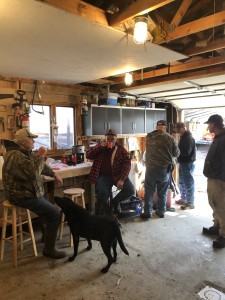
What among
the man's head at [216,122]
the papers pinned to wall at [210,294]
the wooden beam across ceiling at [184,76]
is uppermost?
the wooden beam across ceiling at [184,76]

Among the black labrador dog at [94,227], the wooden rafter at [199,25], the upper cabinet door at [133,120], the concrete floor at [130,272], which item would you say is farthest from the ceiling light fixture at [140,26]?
the upper cabinet door at [133,120]

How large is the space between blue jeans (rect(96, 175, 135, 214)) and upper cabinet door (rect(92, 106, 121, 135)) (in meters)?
1.17

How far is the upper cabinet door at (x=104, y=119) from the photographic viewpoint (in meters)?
4.23

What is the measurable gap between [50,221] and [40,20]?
1892 mm

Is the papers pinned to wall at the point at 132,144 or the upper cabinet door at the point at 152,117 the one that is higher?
the upper cabinet door at the point at 152,117

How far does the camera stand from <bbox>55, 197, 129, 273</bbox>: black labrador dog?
226cm

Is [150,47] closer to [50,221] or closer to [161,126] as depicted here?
[161,126]

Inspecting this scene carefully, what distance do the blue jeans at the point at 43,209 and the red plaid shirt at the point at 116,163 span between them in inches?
38.3

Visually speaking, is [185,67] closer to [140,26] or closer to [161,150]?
[161,150]

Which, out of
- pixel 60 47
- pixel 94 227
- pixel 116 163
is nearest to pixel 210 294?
pixel 94 227

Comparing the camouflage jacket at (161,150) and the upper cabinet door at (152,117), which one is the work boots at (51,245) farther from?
the upper cabinet door at (152,117)

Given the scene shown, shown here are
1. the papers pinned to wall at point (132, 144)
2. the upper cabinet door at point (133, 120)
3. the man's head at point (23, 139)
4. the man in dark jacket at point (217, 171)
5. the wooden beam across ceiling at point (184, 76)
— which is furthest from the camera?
the papers pinned to wall at point (132, 144)

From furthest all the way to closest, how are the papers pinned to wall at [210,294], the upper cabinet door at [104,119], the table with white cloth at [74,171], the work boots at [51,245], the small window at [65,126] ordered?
the upper cabinet door at [104,119] < the small window at [65,126] < the table with white cloth at [74,171] < the work boots at [51,245] < the papers pinned to wall at [210,294]

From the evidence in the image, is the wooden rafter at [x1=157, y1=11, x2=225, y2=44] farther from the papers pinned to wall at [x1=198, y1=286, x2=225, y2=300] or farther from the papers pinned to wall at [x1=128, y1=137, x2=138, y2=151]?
the papers pinned to wall at [x1=128, y1=137, x2=138, y2=151]
